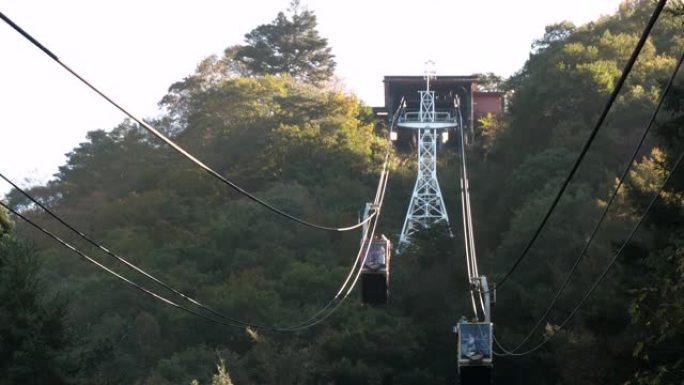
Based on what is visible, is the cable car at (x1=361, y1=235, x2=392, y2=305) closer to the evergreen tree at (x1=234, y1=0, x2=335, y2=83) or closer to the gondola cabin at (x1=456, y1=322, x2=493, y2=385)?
the gondola cabin at (x1=456, y1=322, x2=493, y2=385)

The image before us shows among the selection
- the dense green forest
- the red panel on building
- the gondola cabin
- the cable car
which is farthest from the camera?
the red panel on building

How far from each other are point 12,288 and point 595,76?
25915 millimetres

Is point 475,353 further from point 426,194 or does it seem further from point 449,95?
point 449,95

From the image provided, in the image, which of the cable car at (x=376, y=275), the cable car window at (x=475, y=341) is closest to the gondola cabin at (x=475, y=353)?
the cable car window at (x=475, y=341)

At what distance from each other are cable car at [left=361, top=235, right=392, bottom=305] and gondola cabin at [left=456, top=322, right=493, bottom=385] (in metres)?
3.25

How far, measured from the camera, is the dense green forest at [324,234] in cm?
2528

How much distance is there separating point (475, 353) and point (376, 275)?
385cm

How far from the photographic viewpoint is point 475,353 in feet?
69.6

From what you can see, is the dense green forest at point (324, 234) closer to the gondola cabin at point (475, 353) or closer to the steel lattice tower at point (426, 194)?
the steel lattice tower at point (426, 194)

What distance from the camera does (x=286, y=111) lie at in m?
55.4

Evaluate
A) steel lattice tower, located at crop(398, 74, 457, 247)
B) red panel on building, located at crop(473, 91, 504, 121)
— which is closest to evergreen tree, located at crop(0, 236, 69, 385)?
steel lattice tower, located at crop(398, 74, 457, 247)

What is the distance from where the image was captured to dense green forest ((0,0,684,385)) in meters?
25.3

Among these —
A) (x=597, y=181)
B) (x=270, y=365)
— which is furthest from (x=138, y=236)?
(x=597, y=181)

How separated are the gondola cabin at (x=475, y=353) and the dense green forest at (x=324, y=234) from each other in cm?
217
